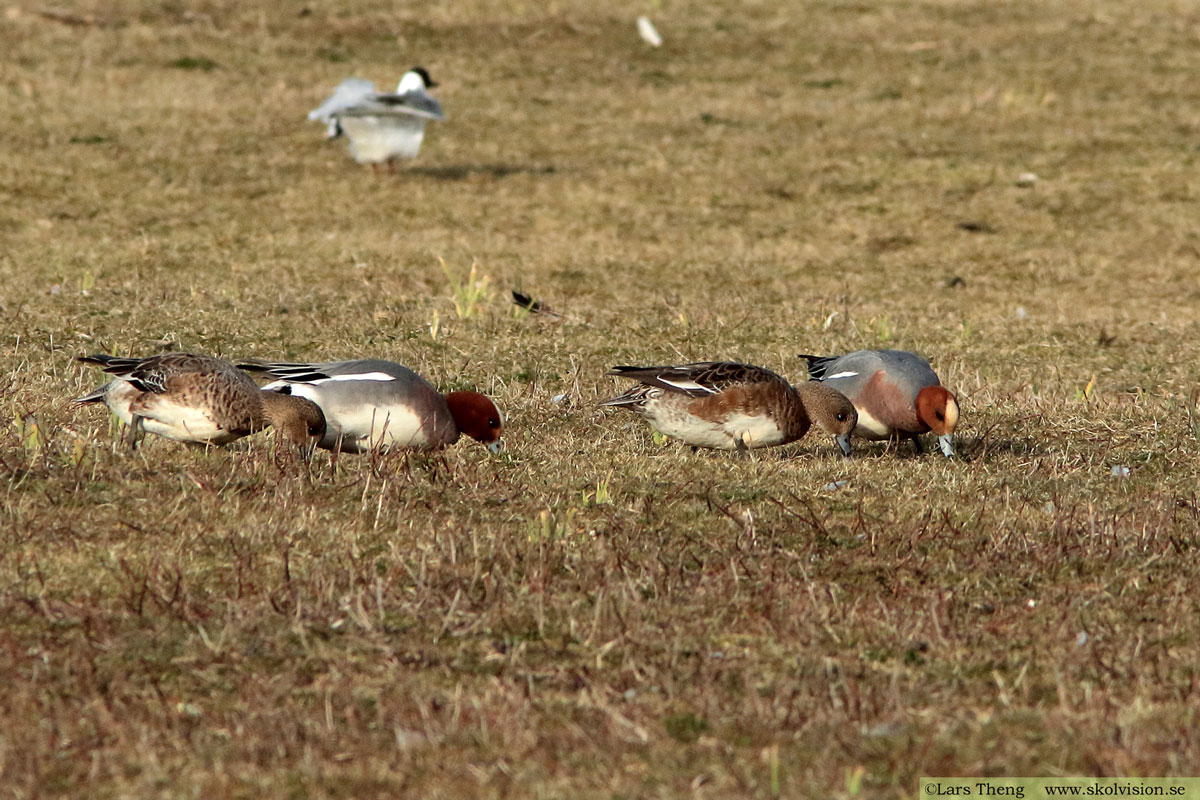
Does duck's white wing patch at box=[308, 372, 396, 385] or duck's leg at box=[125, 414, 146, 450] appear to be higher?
duck's white wing patch at box=[308, 372, 396, 385]

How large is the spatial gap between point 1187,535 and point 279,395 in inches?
162

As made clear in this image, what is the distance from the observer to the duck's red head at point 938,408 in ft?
25.8

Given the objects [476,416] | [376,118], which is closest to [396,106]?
[376,118]

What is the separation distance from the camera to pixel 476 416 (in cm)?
736

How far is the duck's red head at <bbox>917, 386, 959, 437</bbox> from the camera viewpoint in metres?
7.86

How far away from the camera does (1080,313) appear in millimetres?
13680

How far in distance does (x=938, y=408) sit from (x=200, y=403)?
375cm

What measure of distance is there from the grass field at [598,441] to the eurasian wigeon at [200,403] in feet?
0.53

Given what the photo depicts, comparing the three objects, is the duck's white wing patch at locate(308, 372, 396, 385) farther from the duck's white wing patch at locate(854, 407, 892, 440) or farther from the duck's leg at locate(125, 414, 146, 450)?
the duck's white wing patch at locate(854, 407, 892, 440)

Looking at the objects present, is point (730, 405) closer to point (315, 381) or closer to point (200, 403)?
point (315, 381)

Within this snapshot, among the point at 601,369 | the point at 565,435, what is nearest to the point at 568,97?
the point at 601,369

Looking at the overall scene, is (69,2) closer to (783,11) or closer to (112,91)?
(112,91)

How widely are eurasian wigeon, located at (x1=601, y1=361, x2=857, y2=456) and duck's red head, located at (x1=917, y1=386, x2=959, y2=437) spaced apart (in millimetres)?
384

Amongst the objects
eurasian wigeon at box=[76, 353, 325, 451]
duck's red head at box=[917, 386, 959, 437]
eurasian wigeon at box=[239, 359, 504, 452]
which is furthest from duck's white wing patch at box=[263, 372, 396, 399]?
duck's red head at box=[917, 386, 959, 437]
